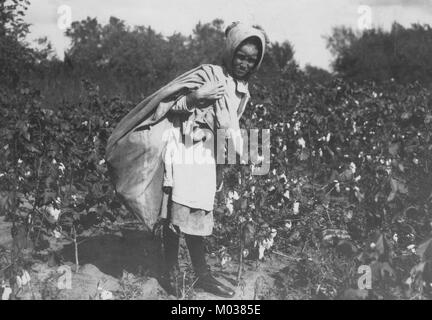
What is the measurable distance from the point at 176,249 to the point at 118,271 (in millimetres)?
517

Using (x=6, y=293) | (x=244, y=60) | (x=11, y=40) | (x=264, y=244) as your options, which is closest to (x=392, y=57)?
(x=11, y=40)

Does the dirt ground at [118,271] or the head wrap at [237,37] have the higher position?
the head wrap at [237,37]

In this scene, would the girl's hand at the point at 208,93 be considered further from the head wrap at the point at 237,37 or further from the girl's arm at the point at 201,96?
the head wrap at the point at 237,37

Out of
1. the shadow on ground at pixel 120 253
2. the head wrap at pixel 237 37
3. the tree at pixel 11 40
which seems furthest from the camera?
the tree at pixel 11 40

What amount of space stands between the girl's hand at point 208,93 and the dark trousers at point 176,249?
2.49 ft

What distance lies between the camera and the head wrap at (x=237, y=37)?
2.68 m

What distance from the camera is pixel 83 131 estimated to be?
466 centimetres

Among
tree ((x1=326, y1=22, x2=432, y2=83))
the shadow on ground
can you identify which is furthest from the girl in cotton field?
tree ((x1=326, y1=22, x2=432, y2=83))

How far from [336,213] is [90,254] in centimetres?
178

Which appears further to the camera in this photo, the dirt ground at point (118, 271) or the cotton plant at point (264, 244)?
the cotton plant at point (264, 244)

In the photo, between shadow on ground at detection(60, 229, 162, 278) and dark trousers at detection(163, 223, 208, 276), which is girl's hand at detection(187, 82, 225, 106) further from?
shadow on ground at detection(60, 229, 162, 278)

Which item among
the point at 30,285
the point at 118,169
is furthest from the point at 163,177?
the point at 30,285

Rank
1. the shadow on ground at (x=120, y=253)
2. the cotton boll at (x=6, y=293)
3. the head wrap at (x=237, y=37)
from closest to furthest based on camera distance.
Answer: the cotton boll at (x=6, y=293), the head wrap at (x=237, y=37), the shadow on ground at (x=120, y=253)

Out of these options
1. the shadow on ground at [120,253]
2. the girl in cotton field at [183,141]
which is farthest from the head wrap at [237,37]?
the shadow on ground at [120,253]
